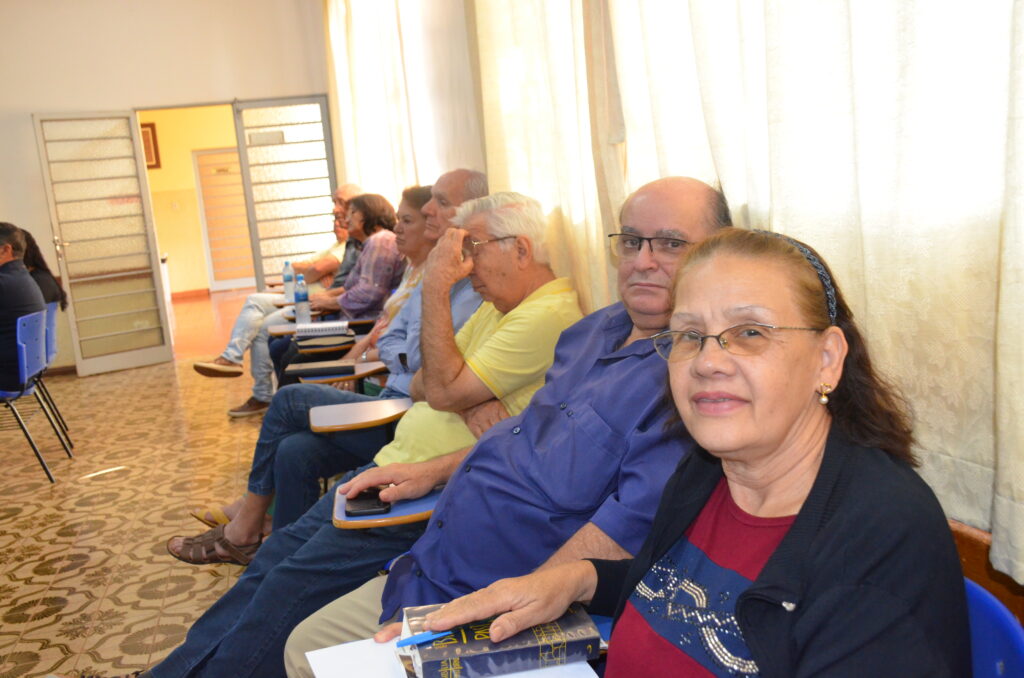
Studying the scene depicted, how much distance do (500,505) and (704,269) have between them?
75cm

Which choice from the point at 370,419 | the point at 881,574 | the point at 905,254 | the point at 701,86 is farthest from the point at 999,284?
the point at 370,419

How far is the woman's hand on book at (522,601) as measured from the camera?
111 cm

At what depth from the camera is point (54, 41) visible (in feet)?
24.9

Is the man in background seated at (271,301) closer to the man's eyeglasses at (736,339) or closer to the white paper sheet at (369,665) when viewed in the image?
the white paper sheet at (369,665)

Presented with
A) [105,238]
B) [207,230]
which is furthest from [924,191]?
[207,230]

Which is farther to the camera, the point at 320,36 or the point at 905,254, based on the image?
the point at 320,36

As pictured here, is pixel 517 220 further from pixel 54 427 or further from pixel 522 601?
pixel 54 427

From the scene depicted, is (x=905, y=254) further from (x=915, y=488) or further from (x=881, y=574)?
(x=881, y=574)

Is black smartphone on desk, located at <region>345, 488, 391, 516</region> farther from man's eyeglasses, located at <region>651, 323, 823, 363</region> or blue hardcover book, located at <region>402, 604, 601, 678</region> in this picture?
man's eyeglasses, located at <region>651, 323, 823, 363</region>

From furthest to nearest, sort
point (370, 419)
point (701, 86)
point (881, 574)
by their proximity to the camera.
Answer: point (370, 419) < point (701, 86) < point (881, 574)

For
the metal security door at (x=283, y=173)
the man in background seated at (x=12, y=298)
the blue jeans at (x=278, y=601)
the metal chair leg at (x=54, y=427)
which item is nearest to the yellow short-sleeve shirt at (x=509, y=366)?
the blue jeans at (x=278, y=601)

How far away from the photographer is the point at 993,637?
918 mm

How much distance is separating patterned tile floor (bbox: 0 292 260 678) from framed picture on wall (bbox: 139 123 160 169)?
24.2ft

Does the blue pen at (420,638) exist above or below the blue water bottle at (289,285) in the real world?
below
